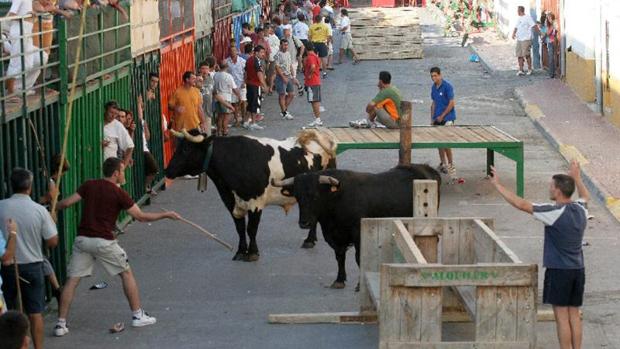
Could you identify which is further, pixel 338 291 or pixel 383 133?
pixel 383 133

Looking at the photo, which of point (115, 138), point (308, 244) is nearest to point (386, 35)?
point (115, 138)

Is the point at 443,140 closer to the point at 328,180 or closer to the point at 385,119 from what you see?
the point at 385,119

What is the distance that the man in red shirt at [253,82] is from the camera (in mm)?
30391

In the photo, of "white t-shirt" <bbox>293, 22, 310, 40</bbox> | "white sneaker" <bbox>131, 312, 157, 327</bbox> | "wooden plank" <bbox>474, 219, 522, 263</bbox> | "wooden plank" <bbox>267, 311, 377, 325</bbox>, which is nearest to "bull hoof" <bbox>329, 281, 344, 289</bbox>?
"wooden plank" <bbox>267, 311, 377, 325</bbox>

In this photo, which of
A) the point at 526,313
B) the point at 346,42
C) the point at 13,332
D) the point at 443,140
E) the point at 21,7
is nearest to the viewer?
the point at 13,332

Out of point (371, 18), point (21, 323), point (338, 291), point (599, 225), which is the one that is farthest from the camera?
point (371, 18)

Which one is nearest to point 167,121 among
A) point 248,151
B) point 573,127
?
point 248,151

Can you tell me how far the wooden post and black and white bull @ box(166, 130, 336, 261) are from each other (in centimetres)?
362

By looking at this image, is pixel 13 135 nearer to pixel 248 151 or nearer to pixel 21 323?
pixel 248 151

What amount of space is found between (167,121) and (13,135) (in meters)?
10.1

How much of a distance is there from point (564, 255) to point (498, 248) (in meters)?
0.58

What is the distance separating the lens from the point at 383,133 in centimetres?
2266

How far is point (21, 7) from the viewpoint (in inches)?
617

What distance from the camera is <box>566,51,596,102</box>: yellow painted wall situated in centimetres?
3247
